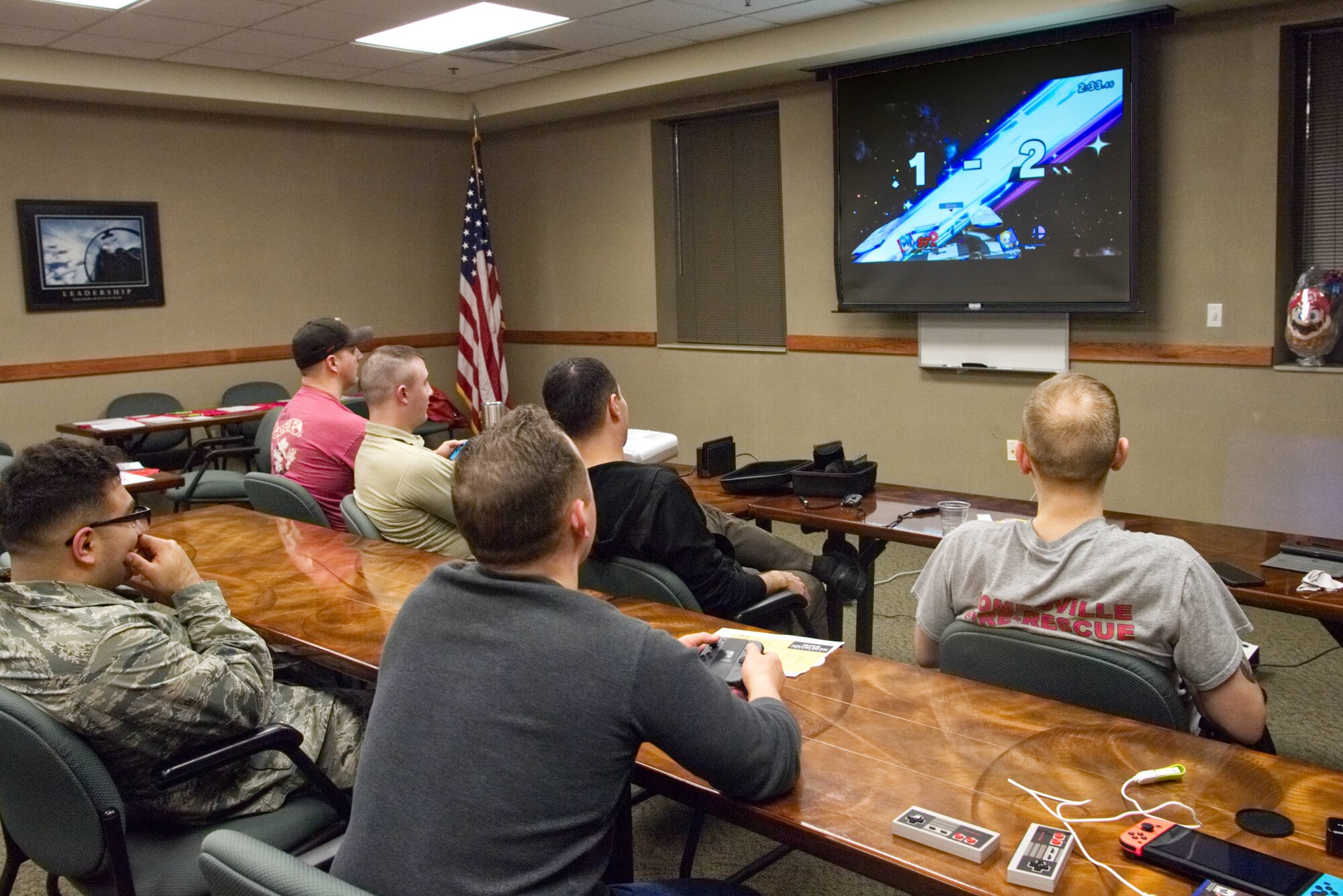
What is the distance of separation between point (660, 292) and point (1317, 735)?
4.83 meters

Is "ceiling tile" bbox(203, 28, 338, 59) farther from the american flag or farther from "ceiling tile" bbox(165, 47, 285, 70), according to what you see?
the american flag

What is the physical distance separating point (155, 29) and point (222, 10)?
1.83 ft

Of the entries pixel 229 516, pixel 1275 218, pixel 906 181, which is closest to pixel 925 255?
pixel 906 181

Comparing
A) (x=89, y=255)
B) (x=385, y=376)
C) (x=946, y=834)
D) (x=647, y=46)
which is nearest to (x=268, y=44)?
(x=89, y=255)

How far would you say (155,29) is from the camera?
5.31 m

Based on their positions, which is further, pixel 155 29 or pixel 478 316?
pixel 478 316

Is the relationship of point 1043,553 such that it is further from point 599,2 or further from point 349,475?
point 599,2

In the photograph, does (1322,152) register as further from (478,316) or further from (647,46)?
(478,316)

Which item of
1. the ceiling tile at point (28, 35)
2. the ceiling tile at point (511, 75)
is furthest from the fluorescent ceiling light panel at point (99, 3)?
the ceiling tile at point (511, 75)

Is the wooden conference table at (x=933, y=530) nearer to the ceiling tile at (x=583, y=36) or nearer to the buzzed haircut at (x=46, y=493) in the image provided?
the buzzed haircut at (x=46, y=493)

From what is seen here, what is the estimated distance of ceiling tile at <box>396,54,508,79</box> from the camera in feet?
20.6

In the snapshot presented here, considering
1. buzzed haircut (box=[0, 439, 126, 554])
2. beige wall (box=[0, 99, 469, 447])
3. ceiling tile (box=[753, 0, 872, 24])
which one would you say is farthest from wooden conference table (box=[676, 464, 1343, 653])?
beige wall (box=[0, 99, 469, 447])

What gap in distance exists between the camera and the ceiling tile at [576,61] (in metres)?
6.21

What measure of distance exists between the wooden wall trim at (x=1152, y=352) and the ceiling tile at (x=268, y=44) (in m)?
3.41
